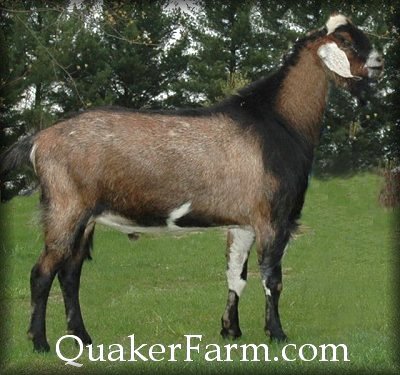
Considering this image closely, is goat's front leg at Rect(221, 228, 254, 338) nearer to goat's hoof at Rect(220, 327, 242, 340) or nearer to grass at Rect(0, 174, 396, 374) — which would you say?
goat's hoof at Rect(220, 327, 242, 340)

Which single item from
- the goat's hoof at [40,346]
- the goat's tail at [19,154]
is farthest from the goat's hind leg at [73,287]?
the goat's tail at [19,154]

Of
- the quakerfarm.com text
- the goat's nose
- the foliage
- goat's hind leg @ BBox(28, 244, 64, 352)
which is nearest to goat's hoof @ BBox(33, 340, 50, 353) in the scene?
goat's hind leg @ BBox(28, 244, 64, 352)

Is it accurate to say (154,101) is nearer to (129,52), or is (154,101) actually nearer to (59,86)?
(129,52)

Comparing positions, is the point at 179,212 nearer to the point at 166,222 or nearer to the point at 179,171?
the point at 166,222

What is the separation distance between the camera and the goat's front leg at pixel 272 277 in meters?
7.96

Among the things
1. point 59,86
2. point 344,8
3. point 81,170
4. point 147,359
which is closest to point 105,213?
point 81,170

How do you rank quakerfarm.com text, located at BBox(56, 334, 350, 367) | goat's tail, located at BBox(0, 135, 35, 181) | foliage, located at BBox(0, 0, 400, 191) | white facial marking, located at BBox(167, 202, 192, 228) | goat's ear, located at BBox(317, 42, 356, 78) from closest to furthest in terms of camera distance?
quakerfarm.com text, located at BBox(56, 334, 350, 367) < white facial marking, located at BBox(167, 202, 192, 228) < goat's tail, located at BBox(0, 135, 35, 181) < goat's ear, located at BBox(317, 42, 356, 78) < foliage, located at BBox(0, 0, 400, 191)

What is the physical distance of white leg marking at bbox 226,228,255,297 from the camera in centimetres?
861

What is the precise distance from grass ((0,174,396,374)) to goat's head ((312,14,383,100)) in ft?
9.77

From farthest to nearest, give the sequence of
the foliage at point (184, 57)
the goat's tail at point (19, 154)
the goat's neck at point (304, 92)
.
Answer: the foliage at point (184, 57) < the goat's neck at point (304, 92) < the goat's tail at point (19, 154)

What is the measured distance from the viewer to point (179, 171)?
7832 mm

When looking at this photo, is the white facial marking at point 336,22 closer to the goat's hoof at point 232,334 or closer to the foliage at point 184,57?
the foliage at point 184,57

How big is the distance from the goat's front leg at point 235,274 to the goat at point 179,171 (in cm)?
54

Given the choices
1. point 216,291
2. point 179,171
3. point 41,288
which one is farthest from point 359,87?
point 216,291
